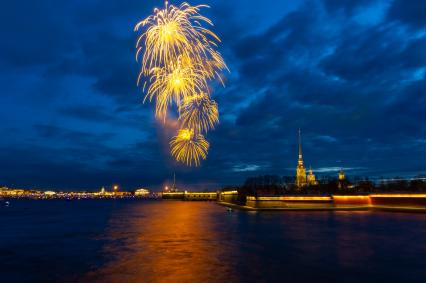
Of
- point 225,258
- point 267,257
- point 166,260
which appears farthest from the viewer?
point 267,257

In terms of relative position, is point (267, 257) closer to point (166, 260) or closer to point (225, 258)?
point (225, 258)

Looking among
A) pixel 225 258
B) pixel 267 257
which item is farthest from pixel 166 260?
pixel 267 257

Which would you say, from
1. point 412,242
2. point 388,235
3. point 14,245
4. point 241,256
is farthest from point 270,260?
point 14,245

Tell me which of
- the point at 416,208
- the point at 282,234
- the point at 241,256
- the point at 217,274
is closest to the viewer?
the point at 217,274

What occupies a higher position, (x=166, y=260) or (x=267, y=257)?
(x=166, y=260)

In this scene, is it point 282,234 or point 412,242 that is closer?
point 412,242

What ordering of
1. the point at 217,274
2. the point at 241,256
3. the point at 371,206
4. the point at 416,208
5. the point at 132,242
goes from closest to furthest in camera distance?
the point at 217,274 < the point at 241,256 < the point at 132,242 < the point at 416,208 < the point at 371,206

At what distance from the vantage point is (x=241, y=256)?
28.8 m

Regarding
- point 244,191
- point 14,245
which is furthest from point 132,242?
point 244,191

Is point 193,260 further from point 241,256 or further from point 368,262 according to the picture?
point 368,262

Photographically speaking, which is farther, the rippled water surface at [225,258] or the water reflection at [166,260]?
the rippled water surface at [225,258]

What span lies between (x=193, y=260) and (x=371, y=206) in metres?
72.7

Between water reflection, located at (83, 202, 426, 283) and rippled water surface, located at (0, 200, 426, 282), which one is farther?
rippled water surface, located at (0, 200, 426, 282)

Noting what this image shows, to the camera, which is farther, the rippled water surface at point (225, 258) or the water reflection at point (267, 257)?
the rippled water surface at point (225, 258)
